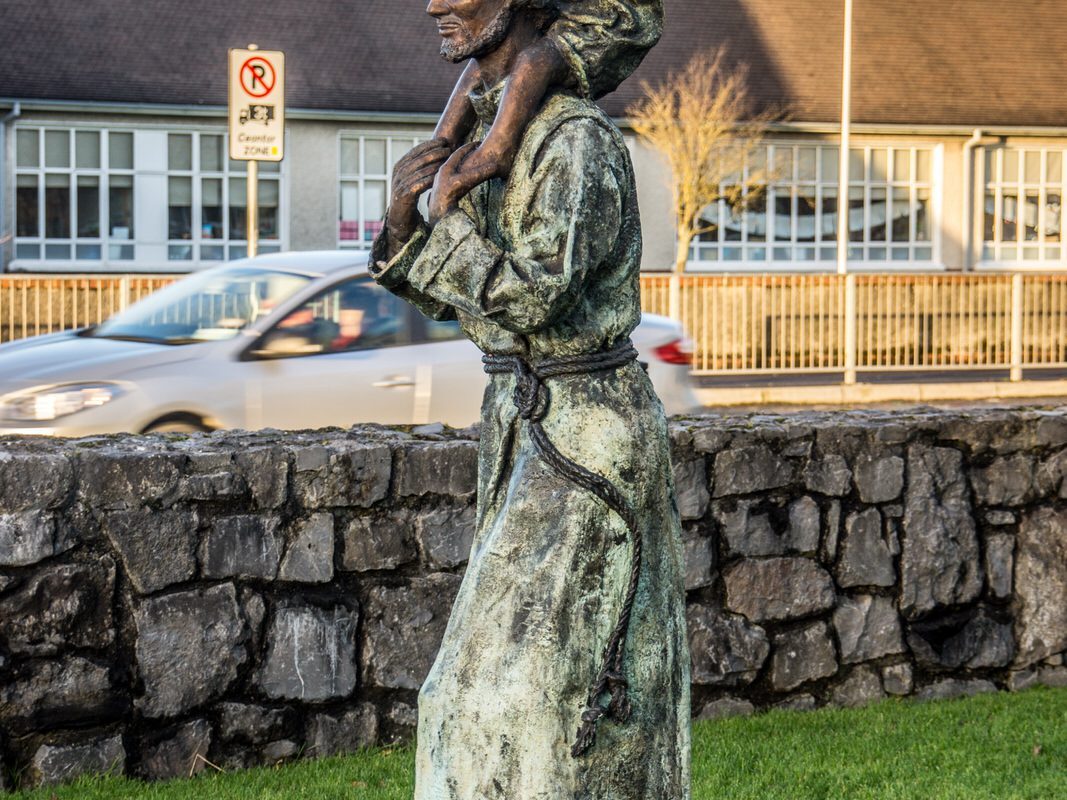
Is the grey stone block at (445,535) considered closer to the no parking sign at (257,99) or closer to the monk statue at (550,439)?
the monk statue at (550,439)

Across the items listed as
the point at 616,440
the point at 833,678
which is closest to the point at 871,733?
the point at 833,678

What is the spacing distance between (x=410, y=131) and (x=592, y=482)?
3245cm

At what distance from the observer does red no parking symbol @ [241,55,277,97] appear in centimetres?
1348

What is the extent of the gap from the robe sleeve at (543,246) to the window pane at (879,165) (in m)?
35.5

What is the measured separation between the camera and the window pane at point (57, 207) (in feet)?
111

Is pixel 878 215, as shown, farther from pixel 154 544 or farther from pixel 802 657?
pixel 154 544

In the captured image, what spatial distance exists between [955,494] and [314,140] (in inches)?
1138

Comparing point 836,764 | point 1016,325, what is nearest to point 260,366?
point 836,764

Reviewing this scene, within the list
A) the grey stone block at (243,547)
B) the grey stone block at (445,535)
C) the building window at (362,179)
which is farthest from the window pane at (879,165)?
the grey stone block at (243,547)

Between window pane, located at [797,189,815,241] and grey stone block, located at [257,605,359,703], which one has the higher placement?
window pane, located at [797,189,815,241]

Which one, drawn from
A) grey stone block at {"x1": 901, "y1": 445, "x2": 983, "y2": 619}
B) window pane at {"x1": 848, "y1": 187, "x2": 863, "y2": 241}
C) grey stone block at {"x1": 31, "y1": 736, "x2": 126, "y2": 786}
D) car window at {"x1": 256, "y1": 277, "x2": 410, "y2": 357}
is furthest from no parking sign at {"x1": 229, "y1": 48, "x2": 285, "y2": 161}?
window pane at {"x1": 848, "y1": 187, "x2": 863, "y2": 241}

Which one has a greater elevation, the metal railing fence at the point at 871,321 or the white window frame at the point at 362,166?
the white window frame at the point at 362,166

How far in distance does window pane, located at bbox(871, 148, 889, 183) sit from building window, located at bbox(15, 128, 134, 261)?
16.3m

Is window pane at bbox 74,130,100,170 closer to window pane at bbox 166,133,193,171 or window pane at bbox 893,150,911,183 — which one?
window pane at bbox 166,133,193,171
